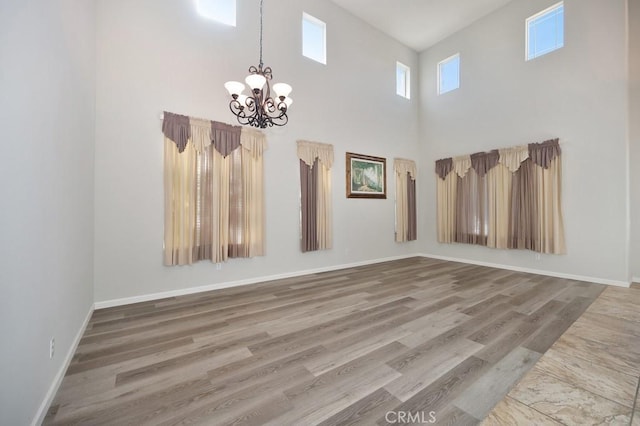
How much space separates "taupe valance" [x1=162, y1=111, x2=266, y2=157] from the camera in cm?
386

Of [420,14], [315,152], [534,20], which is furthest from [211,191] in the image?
[534,20]

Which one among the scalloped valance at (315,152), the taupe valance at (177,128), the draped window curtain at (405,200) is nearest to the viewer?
the taupe valance at (177,128)

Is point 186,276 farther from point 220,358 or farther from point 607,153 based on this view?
point 607,153

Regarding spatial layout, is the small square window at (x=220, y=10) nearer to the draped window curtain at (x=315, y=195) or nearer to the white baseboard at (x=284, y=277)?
the draped window curtain at (x=315, y=195)

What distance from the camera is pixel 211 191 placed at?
4133mm

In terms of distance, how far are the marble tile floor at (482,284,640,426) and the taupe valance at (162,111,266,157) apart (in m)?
4.43

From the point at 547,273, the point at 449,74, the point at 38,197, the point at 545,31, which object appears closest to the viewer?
the point at 38,197

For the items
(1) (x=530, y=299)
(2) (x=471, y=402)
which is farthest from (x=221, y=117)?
(1) (x=530, y=299)

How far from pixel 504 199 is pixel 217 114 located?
6061 millimetres

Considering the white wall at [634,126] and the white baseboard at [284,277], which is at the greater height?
the white wall at [634,126]

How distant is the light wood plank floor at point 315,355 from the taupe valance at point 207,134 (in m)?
2.37

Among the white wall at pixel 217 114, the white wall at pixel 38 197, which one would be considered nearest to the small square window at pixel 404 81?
the white wall at pixel 217 114

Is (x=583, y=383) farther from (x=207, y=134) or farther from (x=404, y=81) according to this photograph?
(x=404, y=81)

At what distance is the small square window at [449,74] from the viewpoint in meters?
6.61
